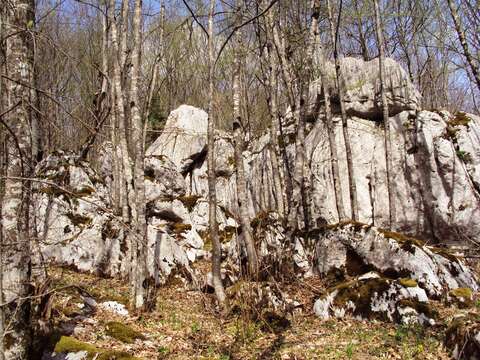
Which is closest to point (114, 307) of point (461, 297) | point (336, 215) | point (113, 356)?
point (113, 356)

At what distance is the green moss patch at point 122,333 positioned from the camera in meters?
5.91

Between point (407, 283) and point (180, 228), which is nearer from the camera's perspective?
point (407, 283)

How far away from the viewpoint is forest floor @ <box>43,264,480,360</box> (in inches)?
222

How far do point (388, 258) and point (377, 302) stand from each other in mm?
1673

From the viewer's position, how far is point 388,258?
8562mm

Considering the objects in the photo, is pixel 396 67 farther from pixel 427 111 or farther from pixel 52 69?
pixel 52 69

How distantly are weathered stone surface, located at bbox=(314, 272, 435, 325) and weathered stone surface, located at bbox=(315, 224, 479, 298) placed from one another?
0.86 metres

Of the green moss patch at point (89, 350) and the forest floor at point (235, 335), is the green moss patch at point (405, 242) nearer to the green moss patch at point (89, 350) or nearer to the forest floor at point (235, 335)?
the forest floor at point (235, 335)

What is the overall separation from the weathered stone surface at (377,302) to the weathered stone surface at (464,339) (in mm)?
1010

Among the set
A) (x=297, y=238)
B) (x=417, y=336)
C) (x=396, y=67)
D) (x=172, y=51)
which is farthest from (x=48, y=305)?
(x=172, y=51)

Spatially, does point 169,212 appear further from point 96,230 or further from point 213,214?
point 213,214

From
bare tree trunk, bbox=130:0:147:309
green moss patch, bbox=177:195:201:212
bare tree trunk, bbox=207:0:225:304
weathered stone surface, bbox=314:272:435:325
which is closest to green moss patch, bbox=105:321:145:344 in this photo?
bare tree trunk, bbox=130:0:147:309

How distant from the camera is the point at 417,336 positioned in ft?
19.8

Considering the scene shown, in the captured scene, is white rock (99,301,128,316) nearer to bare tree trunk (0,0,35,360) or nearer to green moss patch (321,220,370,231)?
bare tree trunk (0,0,35,360)
